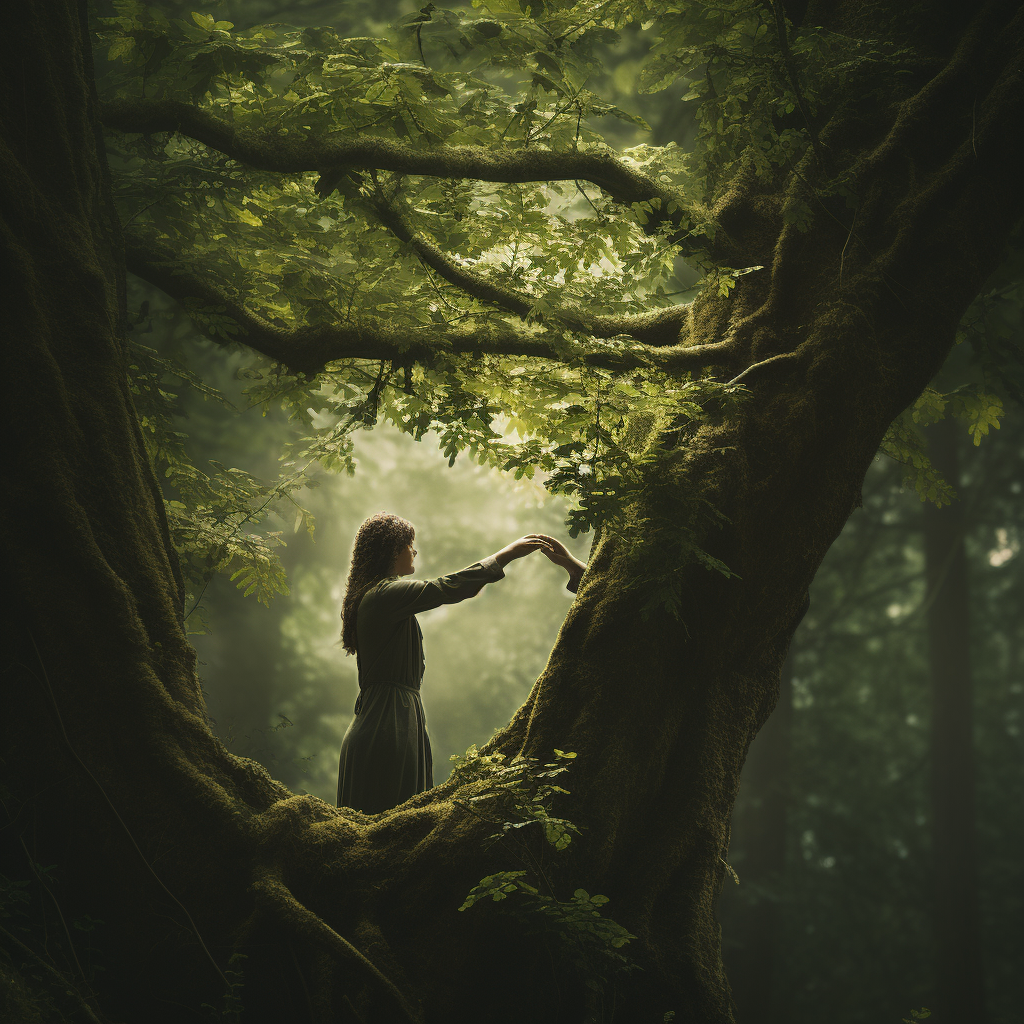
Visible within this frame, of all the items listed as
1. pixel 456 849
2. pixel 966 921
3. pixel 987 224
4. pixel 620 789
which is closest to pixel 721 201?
pixel 987 224

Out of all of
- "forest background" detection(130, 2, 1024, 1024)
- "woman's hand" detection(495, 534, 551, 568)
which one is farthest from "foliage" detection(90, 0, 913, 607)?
"forest background" detection(130, 2, 1024, 1024)

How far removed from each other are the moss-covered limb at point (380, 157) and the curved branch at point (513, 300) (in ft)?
1.07

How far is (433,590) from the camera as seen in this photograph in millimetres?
3590

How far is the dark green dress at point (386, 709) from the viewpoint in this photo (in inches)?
148

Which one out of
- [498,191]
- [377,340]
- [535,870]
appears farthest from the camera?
[498,191]

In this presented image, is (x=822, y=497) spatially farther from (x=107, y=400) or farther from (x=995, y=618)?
(x=995, y=618)

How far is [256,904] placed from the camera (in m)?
2.61

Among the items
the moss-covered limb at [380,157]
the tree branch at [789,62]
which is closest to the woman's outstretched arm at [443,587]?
the moss-covered limb at [380,157]

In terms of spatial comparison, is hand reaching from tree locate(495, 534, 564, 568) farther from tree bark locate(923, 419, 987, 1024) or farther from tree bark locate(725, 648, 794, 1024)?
tree bark locate(923, 419, 987, 1024)

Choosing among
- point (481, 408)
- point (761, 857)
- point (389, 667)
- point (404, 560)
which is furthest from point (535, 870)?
point (761, 857)

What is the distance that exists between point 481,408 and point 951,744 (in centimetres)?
1597

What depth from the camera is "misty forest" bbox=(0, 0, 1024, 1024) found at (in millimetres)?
2615

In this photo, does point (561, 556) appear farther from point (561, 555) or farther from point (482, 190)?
point (482, 190)

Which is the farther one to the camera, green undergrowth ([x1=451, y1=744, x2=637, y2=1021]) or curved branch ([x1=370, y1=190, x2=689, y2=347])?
curved branch ([x1=370, y1=190, x2=689, y2=347])
